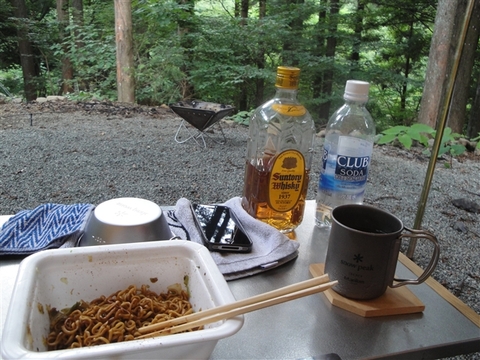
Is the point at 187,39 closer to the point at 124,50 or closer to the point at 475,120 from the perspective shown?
the point at 124,50

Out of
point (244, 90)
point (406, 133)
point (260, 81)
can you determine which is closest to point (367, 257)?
point (406, 133)

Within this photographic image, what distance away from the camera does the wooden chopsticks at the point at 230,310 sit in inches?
17.4

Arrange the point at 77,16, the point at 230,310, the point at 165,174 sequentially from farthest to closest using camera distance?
the point at 77,16 → the point at 165,174 → the point at 230,310

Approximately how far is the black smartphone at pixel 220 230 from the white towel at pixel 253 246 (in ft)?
0.04

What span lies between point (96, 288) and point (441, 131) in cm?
77

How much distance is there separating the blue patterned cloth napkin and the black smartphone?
8.9 inches

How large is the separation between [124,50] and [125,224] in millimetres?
4681

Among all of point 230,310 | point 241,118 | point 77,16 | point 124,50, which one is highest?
point 77,16

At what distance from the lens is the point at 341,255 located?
0.61 meters

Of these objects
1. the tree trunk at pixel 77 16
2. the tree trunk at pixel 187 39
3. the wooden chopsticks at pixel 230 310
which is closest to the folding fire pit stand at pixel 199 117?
the tree trunk at pixel 187 39

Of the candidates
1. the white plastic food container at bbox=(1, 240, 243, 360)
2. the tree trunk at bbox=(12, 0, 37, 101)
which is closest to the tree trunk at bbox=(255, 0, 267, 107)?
the tree trunk at bbox=(12, 0, 37, 101)

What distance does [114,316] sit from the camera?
508 mm

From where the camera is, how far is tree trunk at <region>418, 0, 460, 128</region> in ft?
12.9

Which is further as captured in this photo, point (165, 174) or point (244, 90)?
point (244, 90)
